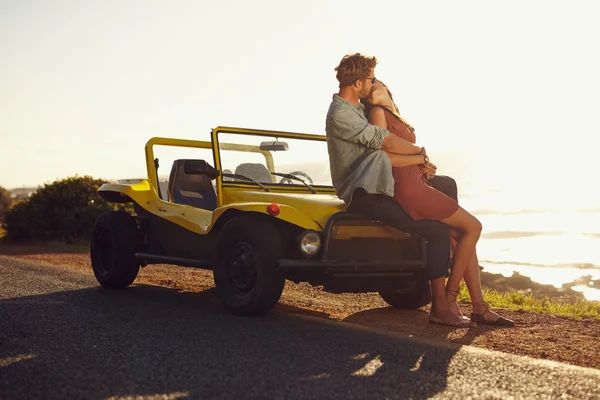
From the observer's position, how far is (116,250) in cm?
775

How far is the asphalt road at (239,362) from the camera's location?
3566 mm

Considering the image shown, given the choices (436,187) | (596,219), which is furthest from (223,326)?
(596,219)

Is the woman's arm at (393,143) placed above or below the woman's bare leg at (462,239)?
above

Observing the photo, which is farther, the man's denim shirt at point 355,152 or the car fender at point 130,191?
the car fender at point 130,191

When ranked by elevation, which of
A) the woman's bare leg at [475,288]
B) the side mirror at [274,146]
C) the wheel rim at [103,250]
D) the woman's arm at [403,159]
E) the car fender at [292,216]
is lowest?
the woman's bare leg at [475,288]

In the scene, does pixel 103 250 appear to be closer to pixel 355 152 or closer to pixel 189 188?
pixel 189 188

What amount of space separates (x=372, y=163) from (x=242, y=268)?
54.7 inches

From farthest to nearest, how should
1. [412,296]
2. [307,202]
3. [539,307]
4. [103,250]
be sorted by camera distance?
[103,250]
[539,307]
[412,296]
[307,202]

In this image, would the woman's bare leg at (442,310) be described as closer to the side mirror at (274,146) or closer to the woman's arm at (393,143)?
the woman's arm at (393,143)

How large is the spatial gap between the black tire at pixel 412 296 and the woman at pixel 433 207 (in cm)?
71

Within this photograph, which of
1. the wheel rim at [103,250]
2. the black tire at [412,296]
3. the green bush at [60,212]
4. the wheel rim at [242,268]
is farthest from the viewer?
the green bush at [60,212]

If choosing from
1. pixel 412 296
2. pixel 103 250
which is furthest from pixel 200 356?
pixel 103 250

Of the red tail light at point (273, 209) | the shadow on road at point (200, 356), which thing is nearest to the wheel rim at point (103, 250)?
the shadow on road at point (200, 356)

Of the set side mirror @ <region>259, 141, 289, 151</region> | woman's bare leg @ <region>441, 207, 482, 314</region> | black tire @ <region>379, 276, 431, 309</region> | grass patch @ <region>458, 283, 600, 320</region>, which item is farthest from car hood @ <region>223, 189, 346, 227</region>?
grass patch @ <region>458, 283, 600, 320</region>
